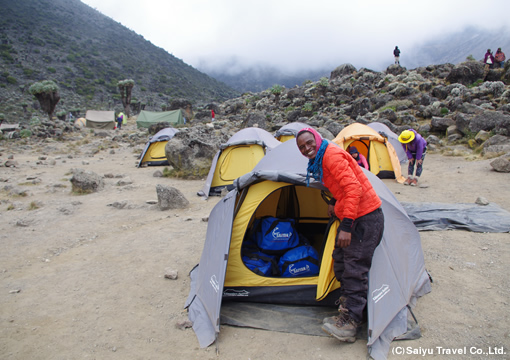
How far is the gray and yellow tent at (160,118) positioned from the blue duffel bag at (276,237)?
77.8 feet

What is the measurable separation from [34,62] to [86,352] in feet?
186

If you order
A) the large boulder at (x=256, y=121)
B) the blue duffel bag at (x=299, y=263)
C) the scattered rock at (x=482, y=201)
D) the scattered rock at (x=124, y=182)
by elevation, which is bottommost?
the scattered rock at (x=124, y=182)

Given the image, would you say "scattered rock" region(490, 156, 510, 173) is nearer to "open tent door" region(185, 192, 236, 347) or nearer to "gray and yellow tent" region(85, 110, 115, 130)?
"open tent door" region(185, 192, 236, 347)

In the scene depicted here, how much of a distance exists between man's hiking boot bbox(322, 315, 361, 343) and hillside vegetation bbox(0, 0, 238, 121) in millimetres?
39336

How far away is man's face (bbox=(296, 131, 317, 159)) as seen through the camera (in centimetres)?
287

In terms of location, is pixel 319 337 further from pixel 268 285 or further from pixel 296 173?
pixel 296 173

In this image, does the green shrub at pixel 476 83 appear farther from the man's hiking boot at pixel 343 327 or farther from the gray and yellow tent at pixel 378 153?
the man's hiking boot at pixel 343 327

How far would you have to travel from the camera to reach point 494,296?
11.1 ft

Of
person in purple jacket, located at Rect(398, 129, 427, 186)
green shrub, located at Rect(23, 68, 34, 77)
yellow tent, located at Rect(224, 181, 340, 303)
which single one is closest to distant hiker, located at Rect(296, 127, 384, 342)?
yellow tent, located at Rect(224, 181, 340, 303)

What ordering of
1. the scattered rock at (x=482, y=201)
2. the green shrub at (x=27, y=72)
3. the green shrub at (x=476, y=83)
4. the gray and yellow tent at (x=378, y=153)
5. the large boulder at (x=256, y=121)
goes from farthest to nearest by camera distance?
the green shrub at (x=27, y=72) < the large boulder at (x=256, y=121) < the green shrub at (x=476, y=83) < the gray and yellow tent at (x=378, y=153) < the scattered rock at (x=482, y=201)

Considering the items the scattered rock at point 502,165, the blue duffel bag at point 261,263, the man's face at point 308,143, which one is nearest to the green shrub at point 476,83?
the scattered rock at point 502,165

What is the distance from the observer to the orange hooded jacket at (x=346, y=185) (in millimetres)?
2701

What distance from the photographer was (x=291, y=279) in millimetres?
3537

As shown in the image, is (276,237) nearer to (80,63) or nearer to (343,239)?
(343,239)
